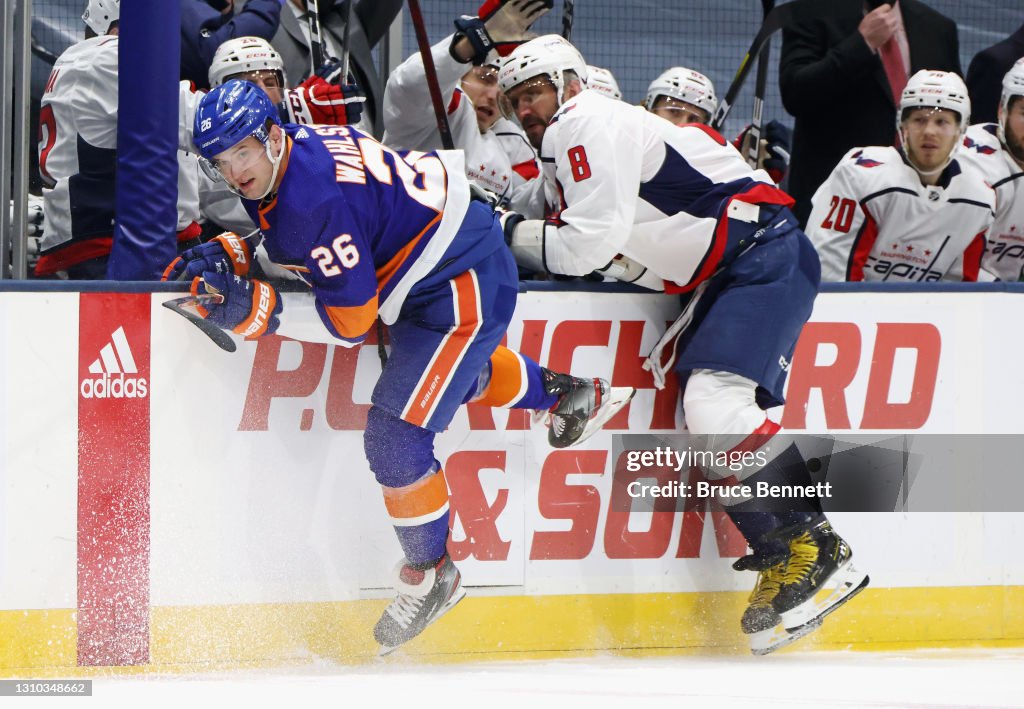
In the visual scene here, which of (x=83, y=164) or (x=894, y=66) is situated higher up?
(x=894, y=66)

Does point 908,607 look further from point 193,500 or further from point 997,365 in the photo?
point 193,500

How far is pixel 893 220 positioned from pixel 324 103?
1617mm

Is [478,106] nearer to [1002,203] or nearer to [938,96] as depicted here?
[938,96]

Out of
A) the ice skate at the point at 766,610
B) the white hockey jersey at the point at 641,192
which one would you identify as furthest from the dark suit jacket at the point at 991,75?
the ice skate at the point at 766,610

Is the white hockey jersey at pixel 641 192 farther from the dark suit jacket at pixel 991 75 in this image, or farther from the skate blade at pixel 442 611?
the dark suit jacket at pixel 991 75

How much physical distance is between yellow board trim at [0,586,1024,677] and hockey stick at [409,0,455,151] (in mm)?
1309

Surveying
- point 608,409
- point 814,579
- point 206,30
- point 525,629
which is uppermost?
point 206,30

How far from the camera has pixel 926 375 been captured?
11.7 feet

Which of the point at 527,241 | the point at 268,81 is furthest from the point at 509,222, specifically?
the point at 268,81

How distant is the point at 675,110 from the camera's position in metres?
4.06

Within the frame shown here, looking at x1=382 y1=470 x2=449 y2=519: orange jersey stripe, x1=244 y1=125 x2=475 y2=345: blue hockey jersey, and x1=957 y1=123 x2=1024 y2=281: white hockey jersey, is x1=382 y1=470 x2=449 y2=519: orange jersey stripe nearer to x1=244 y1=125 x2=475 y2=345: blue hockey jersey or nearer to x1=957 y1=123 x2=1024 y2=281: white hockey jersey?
x1=244 y1=125 x2=475 y2=345: blue hockey jersey

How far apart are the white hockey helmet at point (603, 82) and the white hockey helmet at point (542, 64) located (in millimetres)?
439

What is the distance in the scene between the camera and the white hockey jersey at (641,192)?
3234 mm

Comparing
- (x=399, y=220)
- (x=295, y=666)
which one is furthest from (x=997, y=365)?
(x=295, y=666)
